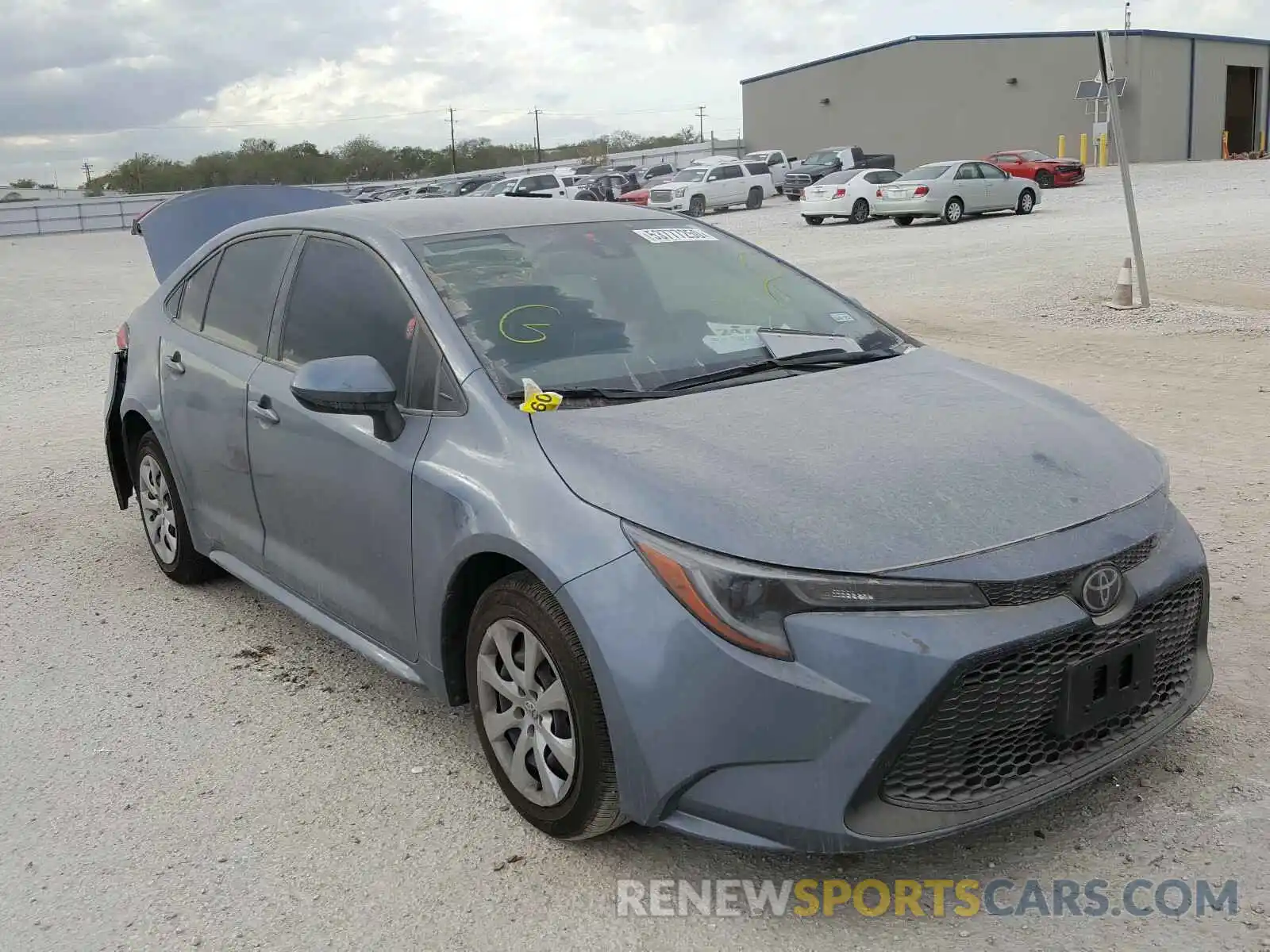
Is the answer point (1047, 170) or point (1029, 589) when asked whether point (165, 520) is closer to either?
point (1029, 589)

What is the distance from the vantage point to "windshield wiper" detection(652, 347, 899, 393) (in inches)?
141

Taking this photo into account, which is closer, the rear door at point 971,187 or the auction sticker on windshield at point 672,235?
the auction sticker on windshield at point 672,235

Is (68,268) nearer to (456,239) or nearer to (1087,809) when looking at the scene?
(456,239)

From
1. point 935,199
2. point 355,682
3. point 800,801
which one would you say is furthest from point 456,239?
point 935,199

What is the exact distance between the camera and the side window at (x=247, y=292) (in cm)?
443

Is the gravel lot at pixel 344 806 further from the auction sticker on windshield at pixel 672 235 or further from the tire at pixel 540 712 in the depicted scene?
the auction sticker on windshield at pixel 672 235

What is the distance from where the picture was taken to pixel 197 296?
5023 mm

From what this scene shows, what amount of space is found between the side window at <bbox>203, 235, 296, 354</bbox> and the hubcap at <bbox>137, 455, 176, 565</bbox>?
85 cm

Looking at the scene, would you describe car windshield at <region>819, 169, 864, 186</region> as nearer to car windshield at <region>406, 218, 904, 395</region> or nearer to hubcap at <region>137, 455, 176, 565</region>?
hubcap at <region>137, 455, 176, 565</region>

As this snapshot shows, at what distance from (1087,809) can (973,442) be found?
3.27 feet

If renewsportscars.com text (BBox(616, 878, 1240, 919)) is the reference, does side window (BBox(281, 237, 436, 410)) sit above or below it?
above

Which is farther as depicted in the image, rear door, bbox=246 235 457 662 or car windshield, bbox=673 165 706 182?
car windshield, bbox=673 165 706 182

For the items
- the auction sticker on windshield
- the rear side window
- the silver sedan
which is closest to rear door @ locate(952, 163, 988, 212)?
the silver sedan

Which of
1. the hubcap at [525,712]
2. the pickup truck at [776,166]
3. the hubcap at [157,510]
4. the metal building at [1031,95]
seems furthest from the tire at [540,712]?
the metal building at [1031,95]
